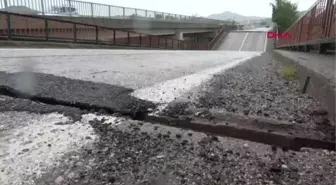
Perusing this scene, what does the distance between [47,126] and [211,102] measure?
1.43 meters

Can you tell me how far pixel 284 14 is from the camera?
2147 inches

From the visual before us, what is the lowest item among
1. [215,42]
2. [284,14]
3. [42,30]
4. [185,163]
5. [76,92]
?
[215,42]

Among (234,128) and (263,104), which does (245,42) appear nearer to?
(263,104)

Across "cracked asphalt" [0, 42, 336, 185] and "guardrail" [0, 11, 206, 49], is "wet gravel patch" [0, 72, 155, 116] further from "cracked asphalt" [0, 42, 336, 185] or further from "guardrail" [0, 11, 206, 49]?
"guardrail" [0, 11, 206, 49]

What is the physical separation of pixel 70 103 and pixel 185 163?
1.39 m

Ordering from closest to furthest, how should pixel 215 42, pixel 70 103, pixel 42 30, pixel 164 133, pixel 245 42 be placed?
1. pixel 164 133
2. pixel 70 103
3. pixel 42 30
4. pixel 215 42
5. pixel 245 42

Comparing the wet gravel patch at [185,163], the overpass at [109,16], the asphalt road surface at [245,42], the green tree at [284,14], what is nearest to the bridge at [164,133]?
the wet gravel patch at [185,163]

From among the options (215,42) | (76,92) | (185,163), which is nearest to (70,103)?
(76,92)

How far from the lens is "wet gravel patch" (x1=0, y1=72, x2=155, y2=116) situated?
2371mm

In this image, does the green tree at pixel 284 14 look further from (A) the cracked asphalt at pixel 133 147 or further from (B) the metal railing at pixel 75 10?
(A) the cracked asphalt at pixel 133 147

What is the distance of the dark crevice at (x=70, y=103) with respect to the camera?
2228mm

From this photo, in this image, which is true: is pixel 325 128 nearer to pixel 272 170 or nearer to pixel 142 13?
pixel 272 170

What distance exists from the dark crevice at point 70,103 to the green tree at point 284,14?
186 feet

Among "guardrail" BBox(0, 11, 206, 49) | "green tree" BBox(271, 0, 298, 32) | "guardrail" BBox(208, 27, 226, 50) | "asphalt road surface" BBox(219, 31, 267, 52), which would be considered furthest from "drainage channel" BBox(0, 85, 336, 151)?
"green tree" BBox(271, 0, 298, 32)
